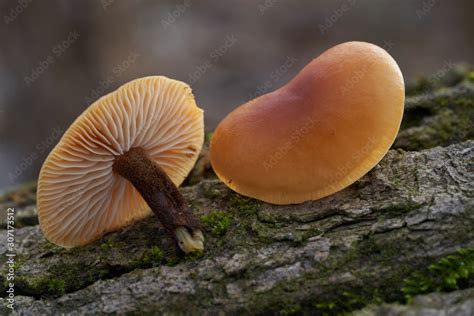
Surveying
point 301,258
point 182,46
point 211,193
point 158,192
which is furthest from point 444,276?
point 182,46

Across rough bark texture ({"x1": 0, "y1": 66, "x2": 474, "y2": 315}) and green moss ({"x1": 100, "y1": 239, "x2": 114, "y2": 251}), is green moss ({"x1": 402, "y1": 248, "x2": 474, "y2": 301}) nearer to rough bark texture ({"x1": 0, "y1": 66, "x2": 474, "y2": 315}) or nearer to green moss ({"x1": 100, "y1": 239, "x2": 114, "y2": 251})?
rough bark texture ({"x1": 0, "y1": 66, "x2": 474, "y2": 315})

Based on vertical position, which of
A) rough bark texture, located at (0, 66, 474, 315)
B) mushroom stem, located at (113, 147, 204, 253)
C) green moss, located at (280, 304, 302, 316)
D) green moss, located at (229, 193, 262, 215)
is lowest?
green moss, located at (280, 304, 302, 316)

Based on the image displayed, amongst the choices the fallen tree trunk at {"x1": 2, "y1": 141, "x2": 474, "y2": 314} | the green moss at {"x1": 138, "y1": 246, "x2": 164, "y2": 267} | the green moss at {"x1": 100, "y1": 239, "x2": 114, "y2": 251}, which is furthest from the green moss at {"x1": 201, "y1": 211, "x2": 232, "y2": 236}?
the green moss at {"x1": 100, "y1": 239, "x2": 114, "y2": 251}

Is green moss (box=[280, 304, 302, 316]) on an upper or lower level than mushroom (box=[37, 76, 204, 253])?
lower

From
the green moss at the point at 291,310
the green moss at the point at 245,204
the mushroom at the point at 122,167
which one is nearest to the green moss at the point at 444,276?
the green moss at the point at 291,310

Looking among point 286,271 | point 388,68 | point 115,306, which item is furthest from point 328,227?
point 115,306

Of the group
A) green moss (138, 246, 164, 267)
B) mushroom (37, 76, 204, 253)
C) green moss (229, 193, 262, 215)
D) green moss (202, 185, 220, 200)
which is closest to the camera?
mushroom (37, 76, 204, 253)
